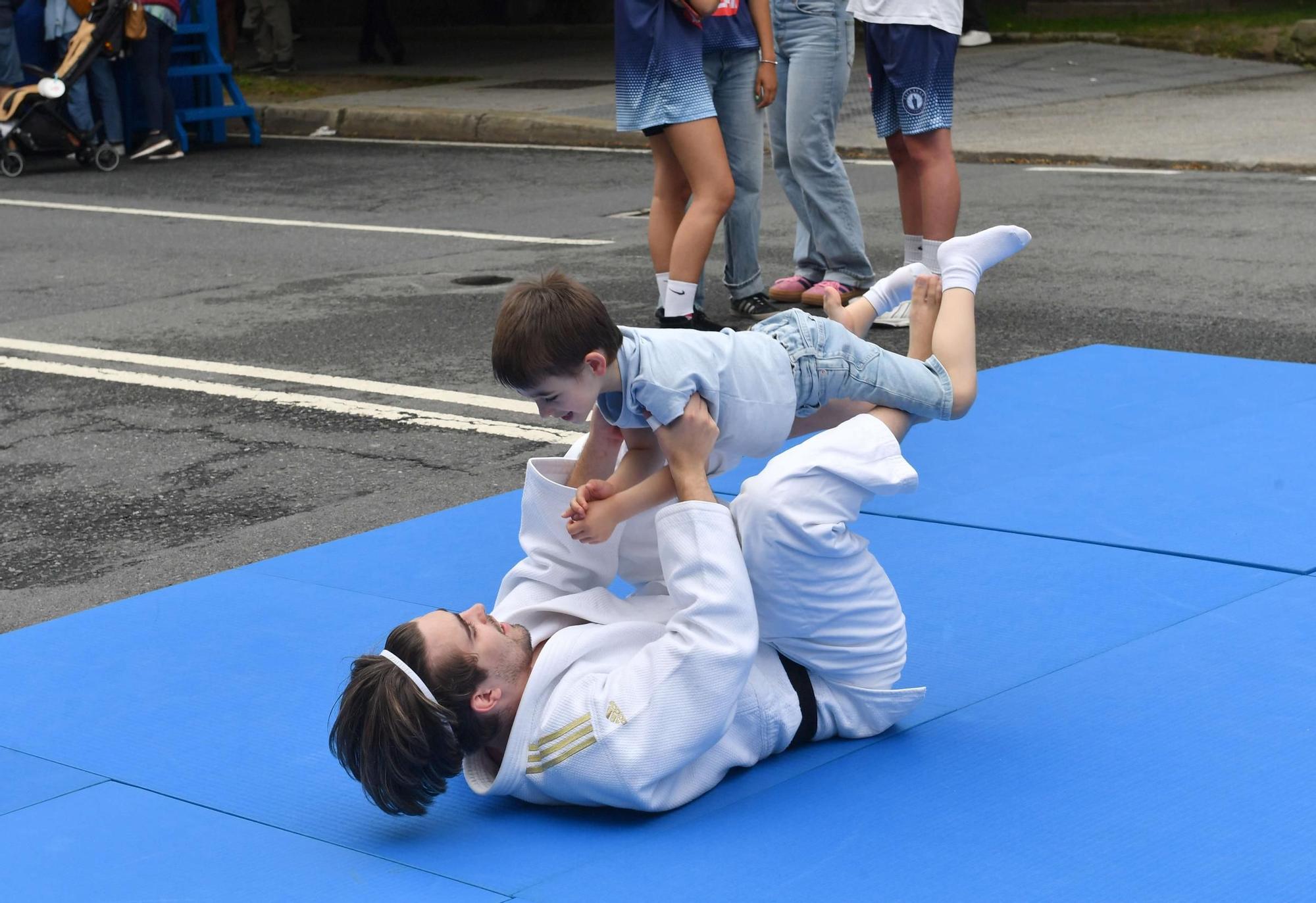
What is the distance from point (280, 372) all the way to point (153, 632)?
262 centimetres

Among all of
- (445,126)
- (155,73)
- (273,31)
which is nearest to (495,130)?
(445,126)

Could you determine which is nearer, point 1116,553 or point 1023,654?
point 1023,654

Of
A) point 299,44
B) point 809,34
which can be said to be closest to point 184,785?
point 809,34

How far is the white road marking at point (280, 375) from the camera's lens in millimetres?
5594

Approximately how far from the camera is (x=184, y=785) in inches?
112

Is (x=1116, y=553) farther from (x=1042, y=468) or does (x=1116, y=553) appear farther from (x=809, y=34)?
(x=809, y=34)

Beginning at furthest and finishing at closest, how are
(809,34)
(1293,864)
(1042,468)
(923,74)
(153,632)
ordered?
(809,34) → (923,74) → (1042,468) → (153,632) → (1293,864)

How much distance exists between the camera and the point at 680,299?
19.9 ft

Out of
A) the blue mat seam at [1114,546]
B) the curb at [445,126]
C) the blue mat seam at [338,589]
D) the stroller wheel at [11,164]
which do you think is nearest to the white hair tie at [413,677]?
the blue mat seam at [338,589]

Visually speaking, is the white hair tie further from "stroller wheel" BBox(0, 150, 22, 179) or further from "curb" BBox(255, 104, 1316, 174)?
"stroller wheel" BBox(0, 150, 22, 179)

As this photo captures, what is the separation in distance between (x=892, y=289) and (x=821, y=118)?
3.01 m

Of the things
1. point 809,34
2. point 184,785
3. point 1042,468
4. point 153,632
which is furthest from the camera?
point 809,34

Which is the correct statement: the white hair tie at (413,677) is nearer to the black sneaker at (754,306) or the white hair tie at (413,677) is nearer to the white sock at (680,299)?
the white sock at (680,299)

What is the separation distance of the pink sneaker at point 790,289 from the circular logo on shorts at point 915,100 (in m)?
1.09
